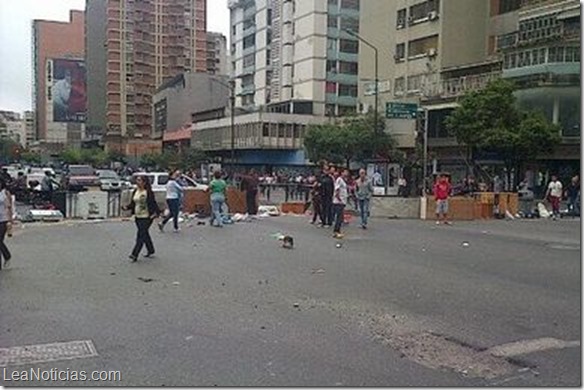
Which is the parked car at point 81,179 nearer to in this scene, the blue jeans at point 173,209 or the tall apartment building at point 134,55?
the blue jeans at point 173,209

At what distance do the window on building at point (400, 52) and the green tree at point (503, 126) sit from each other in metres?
18.4

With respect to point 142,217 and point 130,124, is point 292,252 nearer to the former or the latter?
point 142,217

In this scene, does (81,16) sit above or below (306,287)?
above

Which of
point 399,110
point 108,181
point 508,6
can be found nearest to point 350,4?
point 508,6

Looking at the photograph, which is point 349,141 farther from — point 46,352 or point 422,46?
point 46,352

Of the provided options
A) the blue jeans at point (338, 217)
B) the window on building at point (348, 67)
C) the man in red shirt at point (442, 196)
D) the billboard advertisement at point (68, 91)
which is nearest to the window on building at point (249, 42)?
the window on building at point (348, 67)

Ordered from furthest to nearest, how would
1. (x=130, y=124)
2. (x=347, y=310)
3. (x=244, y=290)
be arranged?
(x=130, y=124) → (x=244, y=290) → (x=347, y=310)

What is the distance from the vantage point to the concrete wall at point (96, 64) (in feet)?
452

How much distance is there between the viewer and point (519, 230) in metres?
20.5

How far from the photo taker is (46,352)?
247 inches

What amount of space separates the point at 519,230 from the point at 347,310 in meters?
13.7

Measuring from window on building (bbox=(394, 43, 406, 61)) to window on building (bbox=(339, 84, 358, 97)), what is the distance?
73.4ft

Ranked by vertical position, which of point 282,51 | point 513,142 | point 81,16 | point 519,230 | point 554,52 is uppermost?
point 81,16

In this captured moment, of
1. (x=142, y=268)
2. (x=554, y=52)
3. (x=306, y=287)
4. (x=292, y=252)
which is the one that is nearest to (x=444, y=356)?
(x=306, y=287)
